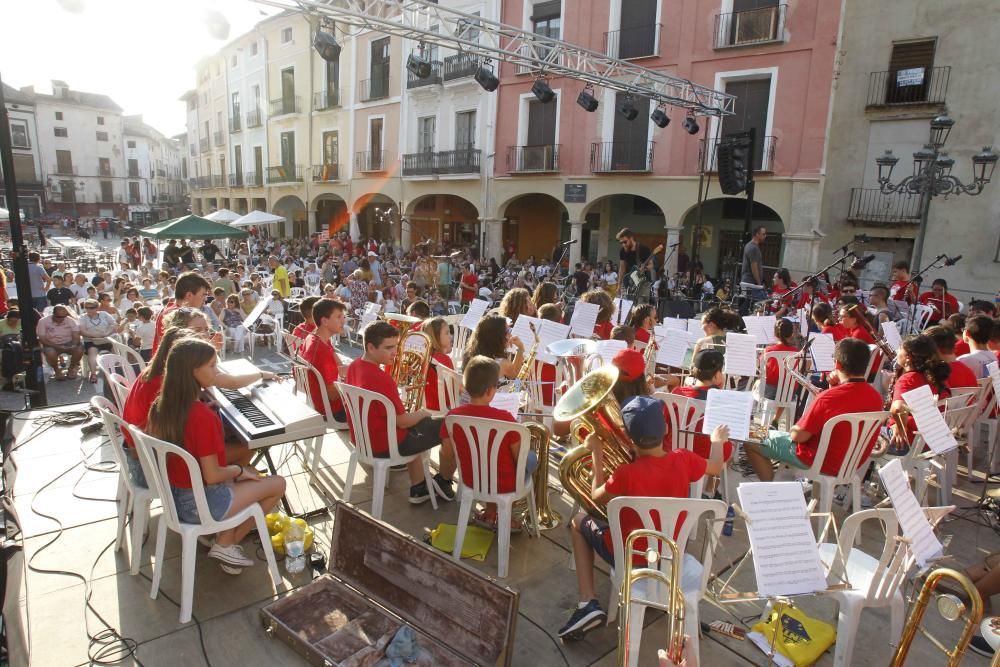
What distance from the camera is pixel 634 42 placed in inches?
579

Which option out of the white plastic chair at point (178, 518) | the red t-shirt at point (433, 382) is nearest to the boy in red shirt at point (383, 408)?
the red t-shirt at point (433, 382)

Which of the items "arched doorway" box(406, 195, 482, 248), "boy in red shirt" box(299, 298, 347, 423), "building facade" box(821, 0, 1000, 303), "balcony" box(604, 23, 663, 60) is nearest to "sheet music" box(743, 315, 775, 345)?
"boy in red shirt" box(299, 298, 347, 423)

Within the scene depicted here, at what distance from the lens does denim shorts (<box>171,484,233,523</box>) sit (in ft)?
9.30

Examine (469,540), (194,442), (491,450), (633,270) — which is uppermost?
(633,270)

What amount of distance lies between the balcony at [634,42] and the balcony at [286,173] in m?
16.3

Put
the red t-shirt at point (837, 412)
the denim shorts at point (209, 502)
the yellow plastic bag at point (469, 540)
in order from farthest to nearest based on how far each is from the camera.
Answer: the red t-shirt at point (837, 412), the yellow plastic bag at point (469, 540), the denim shorts at point (209, 502)

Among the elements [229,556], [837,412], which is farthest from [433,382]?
[837,412]

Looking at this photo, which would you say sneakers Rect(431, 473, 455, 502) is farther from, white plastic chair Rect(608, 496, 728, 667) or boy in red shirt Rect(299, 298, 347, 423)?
white plastic chair Rect(608, 496, 728, 667)

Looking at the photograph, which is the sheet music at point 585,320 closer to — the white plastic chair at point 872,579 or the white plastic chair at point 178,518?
the white plastic chair at point 872,579

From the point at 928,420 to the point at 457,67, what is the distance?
719 inches

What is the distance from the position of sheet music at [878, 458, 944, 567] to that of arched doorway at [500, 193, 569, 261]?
17336 millimetres

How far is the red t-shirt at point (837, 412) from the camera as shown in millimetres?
3570

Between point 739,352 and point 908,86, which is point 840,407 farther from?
point 908,86

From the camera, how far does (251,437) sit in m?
3.16
